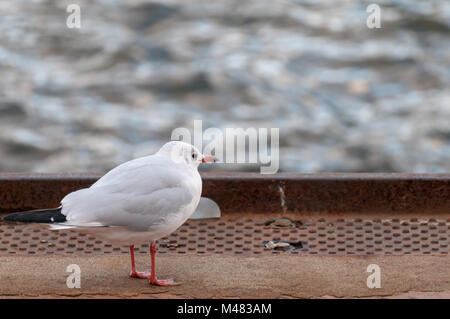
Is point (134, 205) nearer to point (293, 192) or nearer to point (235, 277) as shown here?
point (235, 277)

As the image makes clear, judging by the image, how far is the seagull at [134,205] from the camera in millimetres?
3602

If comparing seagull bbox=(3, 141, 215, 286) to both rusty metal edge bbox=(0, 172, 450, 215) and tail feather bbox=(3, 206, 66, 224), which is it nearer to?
tail feather bbox=(3, 206, 66, 224)

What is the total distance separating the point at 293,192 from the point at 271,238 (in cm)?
42

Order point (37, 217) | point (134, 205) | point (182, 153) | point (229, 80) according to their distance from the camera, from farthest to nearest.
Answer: point (229, 80) < point (182, 153) < point (134, 205) < point (37, 217)

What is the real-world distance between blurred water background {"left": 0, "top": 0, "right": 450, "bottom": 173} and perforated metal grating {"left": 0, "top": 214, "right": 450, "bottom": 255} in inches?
134

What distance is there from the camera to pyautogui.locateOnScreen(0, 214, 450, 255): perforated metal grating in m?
4.32

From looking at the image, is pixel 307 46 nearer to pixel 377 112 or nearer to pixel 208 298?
pixel 377 112

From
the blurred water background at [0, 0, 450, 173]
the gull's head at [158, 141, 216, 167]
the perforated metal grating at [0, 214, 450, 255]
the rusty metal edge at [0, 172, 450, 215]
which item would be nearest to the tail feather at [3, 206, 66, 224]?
the gull's head at [158, 141, 216, 167]

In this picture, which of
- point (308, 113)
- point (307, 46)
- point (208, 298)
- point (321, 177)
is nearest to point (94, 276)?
point (208, 298)

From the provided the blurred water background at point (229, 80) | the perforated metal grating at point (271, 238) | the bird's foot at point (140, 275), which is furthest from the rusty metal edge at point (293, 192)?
the blurred water background at point (229, 80)

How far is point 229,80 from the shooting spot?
965 cm

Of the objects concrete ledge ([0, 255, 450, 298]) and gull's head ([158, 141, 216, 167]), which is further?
gull's head ([158, 141, 216, 167])

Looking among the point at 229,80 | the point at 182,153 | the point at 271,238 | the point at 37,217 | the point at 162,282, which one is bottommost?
the point at 162,282

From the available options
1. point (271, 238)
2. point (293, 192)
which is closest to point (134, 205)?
point (271, 238)
